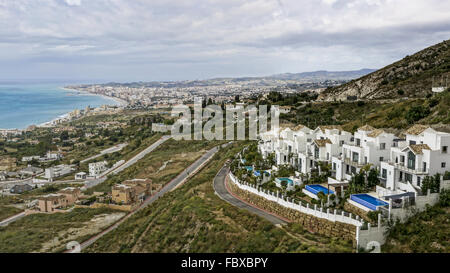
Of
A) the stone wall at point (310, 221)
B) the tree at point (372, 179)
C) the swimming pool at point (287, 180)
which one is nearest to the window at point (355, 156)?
the tree at point (372, 179)

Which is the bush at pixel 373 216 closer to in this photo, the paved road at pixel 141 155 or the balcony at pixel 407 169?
the balcony at pixel 407 169

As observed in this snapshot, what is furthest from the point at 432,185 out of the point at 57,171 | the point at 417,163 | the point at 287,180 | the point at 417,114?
the point at 57,171

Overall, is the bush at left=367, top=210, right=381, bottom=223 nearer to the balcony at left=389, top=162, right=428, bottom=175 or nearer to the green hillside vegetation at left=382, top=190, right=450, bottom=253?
the green hillside vegetation at left=382, top=190, right=450, bottom=253

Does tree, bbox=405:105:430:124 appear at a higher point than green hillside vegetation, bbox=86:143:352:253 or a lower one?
higher

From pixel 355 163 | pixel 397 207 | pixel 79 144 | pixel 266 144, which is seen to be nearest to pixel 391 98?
pixel 266 144

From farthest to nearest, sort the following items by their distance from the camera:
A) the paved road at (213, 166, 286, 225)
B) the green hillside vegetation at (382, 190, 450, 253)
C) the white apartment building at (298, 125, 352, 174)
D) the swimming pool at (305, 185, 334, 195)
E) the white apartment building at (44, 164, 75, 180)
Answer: the white apartment building at (44, 164, 75, 180)
the white apartment building at (298, 125, 352, 174)
the swimming pool at (305, 185, 334, 195)
the paved road at (213, 166, 286, 225)
the green hillside vegetation at (382, 190, 450, 253)

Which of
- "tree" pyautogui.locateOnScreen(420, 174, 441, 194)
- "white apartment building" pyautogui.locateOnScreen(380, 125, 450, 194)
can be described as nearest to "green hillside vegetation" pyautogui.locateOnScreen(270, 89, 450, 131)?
"white apartment building" pyautogui.locateOnScreen(380, 125, 450, 194)
